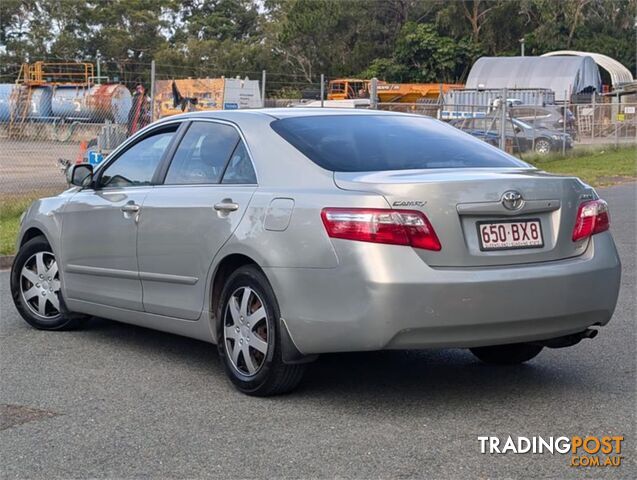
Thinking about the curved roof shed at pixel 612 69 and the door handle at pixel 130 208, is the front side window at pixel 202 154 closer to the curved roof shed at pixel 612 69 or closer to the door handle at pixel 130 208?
the door handle at pixel 130 208

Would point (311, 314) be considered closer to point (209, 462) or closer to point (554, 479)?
point (209, 462)

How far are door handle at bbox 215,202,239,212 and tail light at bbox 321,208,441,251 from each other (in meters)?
0.90

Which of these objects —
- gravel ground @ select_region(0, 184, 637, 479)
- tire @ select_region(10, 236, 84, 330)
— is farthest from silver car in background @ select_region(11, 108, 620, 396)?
tire @ select_region(10, 236, 84, 330)

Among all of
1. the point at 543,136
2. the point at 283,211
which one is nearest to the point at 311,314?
the point at 283,211

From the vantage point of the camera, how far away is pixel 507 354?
625cm

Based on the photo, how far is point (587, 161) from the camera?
28094mm

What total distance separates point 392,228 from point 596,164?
2309cm

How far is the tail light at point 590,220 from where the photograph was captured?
17.9 feet

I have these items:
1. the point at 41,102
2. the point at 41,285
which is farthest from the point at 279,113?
the point at 41,102

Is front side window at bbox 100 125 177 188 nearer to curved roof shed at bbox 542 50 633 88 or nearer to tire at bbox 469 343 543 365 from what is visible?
tire at bbox 469 343 543 365

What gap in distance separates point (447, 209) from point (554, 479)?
1.42 meters

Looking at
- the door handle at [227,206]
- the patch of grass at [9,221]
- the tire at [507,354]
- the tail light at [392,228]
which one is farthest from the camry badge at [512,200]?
the patch of grass at [9,221]

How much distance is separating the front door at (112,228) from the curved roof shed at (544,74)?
152ft

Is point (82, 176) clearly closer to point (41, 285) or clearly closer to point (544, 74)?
point (41, 285)
